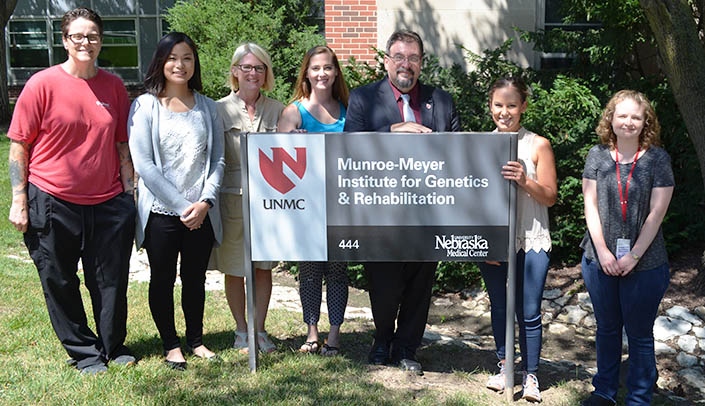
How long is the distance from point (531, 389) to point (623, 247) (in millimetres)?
997

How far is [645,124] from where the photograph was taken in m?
3.92

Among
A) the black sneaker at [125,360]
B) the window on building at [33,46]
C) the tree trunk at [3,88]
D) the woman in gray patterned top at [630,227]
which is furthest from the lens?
the window on building at [33,46]

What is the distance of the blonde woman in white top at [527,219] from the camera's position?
13.5 feet

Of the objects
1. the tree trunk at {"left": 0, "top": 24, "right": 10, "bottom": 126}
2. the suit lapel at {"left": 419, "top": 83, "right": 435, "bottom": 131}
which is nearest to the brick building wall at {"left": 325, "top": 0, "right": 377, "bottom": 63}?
the suit lapel at {"left": 419, "top": 83, "right": 435, "bottom": 131}

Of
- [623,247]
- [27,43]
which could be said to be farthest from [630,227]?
[27,43]

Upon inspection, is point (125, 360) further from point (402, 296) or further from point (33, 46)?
point (33, 46)

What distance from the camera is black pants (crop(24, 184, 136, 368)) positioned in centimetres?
424

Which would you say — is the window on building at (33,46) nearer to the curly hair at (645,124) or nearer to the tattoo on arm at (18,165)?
the tattoo on arm at (18,165)

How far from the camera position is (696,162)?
24.9 ft

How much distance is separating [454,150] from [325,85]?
3.43ft

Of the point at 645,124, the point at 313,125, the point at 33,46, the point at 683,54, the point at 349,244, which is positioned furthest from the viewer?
the point at 33,46

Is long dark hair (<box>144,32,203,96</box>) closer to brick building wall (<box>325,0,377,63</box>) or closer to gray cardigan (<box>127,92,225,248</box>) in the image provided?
gray cardigan (<box>127,92,225,248</box>)

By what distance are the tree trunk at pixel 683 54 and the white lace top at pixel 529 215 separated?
2574 mm

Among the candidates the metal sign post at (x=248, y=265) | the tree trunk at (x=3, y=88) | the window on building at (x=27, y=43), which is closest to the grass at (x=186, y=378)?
the metal sign post at (x=248, y=265)
